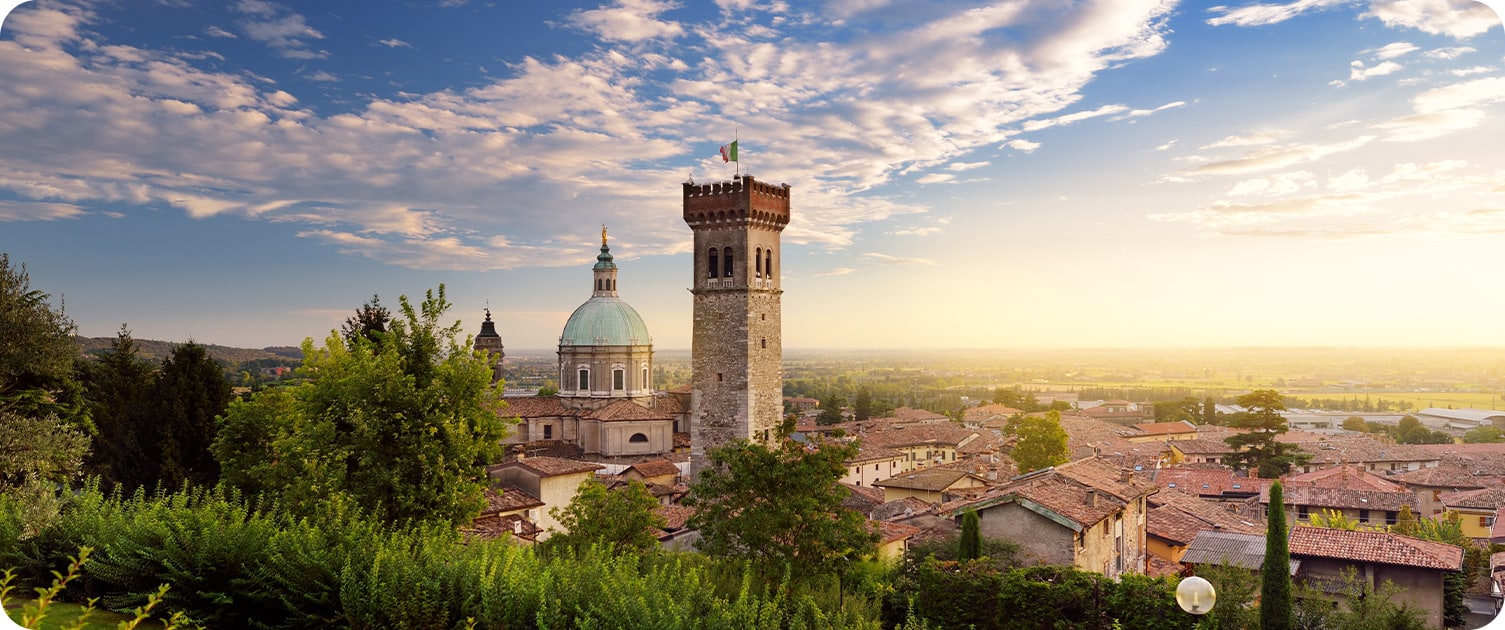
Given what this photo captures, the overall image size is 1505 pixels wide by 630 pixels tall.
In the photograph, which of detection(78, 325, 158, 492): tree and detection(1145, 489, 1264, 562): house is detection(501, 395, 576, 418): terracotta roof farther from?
detection(1145, 489, 1264, 562): house

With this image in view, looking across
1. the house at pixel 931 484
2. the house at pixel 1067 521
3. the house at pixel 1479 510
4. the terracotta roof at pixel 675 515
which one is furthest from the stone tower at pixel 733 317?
the house at pixel 1479 510

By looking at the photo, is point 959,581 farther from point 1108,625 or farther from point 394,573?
point 394,573

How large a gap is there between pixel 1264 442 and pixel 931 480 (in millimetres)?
28195

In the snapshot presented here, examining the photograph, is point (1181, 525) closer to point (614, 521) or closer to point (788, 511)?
point (788, 511)

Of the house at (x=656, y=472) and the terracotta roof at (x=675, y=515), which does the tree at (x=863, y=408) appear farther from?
the terracotta roof at (x=675, y=515)

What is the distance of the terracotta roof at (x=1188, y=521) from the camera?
3128 cm

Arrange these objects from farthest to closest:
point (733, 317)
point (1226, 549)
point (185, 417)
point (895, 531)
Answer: point (733, 317)
point (895, 531)
point (1226, 549)
point (185, 417)

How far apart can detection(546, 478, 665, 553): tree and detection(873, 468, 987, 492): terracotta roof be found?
24368 mm

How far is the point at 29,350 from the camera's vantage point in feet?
64.8

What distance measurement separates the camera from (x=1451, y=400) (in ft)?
380

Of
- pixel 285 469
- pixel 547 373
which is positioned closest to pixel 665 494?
pixel 285 469

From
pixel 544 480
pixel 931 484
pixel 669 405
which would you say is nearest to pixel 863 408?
pixel 669 405

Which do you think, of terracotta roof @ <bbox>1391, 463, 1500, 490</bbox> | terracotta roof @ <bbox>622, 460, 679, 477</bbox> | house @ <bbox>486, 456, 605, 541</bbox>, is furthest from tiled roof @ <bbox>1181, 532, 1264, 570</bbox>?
terracotta roof @ <bbox>1391, 463, 1500, 490</bbox>

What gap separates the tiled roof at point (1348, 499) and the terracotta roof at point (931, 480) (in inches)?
519
